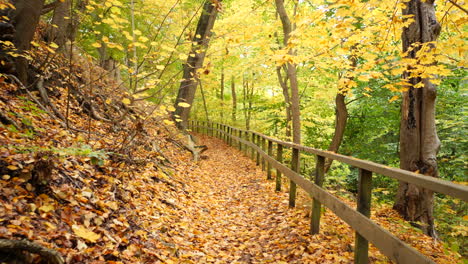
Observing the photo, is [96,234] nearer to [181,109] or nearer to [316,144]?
[181,109]

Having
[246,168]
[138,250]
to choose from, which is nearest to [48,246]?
[138,250]

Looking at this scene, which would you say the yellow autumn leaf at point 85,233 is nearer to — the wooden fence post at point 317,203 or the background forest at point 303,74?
the wooden fence post at point 317,203

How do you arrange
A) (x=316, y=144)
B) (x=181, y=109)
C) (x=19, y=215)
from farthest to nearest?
(x=316, y=144), (x=181, y=109), (x=19, y=215)

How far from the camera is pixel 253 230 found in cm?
474

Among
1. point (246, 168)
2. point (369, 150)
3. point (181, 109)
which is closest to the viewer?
point (246, 168)

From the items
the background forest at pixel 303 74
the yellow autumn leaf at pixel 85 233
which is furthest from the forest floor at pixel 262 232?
the background forest at pixel 303 74

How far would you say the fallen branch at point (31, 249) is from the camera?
195 centimetres

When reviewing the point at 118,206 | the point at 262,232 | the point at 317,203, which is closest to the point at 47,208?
the point at 118,206

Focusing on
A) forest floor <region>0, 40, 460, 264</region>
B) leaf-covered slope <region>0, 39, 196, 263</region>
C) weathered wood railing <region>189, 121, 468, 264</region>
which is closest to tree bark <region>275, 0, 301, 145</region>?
forest floor <region>0, 40, 460, 264</region>

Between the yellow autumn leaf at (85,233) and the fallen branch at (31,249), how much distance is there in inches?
18.9

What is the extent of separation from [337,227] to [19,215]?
386 cm

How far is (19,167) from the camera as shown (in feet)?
9.56

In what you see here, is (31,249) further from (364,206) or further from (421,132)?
(421,132)

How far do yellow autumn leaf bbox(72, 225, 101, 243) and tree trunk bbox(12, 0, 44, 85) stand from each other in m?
3.50
